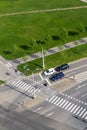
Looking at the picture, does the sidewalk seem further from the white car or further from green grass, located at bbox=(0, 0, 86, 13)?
green grass, located at bbox=(0, 0, 86, 13)

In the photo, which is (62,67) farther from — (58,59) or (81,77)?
(81,77)

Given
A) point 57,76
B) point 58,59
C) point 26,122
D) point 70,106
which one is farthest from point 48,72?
point 26,122

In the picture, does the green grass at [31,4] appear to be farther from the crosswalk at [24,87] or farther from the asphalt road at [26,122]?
the asphalt road at [26,122]

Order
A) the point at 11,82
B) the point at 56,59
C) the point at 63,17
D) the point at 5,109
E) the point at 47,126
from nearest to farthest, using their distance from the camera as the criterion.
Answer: the point at 47,126 < the point at 5,109 < the point at 11,82 < the point at 56,59 < the point at 63,17

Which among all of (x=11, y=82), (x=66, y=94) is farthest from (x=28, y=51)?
(x=66, y=94)

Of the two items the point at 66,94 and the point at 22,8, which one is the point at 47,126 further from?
the point at 22,8

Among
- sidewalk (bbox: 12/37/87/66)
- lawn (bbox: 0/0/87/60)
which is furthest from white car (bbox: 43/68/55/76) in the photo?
lawn (bbox: 0/0/87/60)

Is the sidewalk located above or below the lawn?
below
